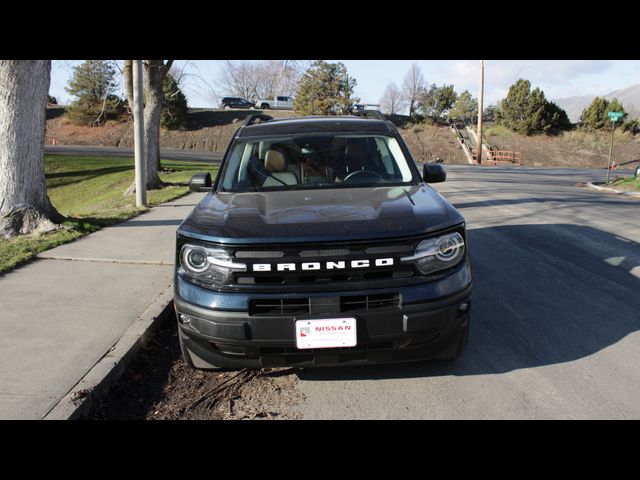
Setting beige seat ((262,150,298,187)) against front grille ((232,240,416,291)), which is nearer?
front grille ((232,240,416,291))

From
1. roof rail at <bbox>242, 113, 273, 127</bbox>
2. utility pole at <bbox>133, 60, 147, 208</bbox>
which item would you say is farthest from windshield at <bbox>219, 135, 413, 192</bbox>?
utility pole at <bbox>133, 60, 147, 208</bbox>

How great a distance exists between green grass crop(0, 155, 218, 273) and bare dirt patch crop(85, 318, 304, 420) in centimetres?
310

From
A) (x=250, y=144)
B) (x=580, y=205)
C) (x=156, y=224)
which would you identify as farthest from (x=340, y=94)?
(x=250, y=144)

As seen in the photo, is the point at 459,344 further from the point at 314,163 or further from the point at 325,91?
the point at 325,91

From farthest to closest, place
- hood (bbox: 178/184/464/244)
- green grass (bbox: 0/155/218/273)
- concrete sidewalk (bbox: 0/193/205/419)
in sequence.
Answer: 1. green grass (bbox: 0/155/218/273)
2. concrete sidewalk (bbox: 0/193/205/419)
3. hood (bbox: 178/184/464/244)

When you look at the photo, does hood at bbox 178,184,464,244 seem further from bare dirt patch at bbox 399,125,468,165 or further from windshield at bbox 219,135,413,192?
bare dirt patch at bbox 399,125,468,165

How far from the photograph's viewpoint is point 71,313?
15.6 feet

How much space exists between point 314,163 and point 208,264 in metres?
1.85

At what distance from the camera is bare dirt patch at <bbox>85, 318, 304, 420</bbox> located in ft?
11.0

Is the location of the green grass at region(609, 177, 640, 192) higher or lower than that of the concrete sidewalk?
higher

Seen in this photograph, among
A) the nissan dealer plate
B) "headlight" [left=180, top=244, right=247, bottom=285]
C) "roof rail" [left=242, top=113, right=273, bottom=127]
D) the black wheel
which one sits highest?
"roof rail" [left=242, top=113, right=273, bottom=127]

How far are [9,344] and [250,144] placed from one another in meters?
2.56

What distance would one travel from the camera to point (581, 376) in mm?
3701
